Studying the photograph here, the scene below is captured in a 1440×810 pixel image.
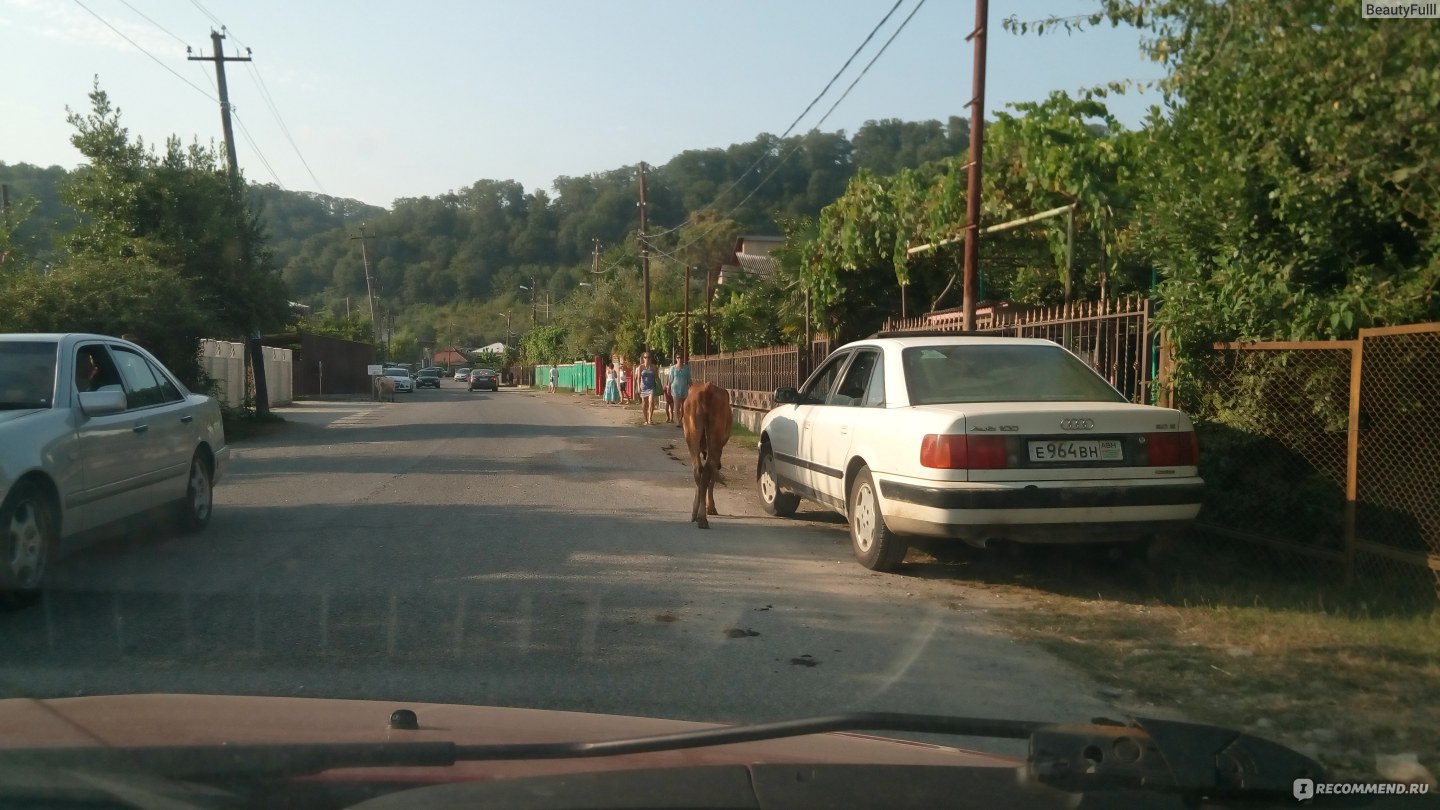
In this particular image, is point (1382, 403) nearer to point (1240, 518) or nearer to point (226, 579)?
point (1240, 518)

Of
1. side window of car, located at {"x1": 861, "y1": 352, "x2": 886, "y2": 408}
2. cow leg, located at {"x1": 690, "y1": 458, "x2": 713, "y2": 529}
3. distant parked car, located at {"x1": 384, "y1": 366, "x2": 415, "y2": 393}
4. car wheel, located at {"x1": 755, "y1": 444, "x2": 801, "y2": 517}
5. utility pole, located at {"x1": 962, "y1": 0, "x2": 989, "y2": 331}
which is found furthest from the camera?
distant parked car, located at {"x1": 384, "y1": 366, "x2": 415, "y2": 393}

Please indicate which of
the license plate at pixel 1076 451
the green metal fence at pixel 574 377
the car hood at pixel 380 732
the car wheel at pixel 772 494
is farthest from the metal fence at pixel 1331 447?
the green metal fence at pixel 574 377

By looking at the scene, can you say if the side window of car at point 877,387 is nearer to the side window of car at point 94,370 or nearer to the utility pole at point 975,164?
the utility pole at point 975,164

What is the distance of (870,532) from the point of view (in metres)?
8.02

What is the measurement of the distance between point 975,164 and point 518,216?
9769cm

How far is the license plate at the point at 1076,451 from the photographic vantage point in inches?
276

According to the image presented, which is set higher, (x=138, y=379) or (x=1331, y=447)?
(x=138, y=379)

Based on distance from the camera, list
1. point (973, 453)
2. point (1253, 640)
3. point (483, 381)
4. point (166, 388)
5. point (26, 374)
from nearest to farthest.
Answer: point (1253, 640) → point (973, 453) → point (26, 374) → point (166, 388) → point (483, 381)

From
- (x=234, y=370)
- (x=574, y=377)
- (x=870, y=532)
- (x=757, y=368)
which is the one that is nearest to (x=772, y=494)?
(x=870, y=532)

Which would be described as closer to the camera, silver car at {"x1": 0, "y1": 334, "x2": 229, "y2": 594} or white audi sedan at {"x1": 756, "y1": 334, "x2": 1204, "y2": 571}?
silver car at {"x1": 0, "y1": 334, "x2": 229, "y2": 594}

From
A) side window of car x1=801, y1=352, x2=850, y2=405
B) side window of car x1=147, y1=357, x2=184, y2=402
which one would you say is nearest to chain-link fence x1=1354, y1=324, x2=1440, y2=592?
side window of car x1=801, y1=352, x2=850, y2=405

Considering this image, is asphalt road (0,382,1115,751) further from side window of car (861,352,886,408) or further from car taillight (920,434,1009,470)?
side window of car (861,352,886,408)

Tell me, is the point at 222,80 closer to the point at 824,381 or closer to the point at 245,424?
the point at 245,424

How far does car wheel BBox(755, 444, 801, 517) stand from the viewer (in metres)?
10.8
